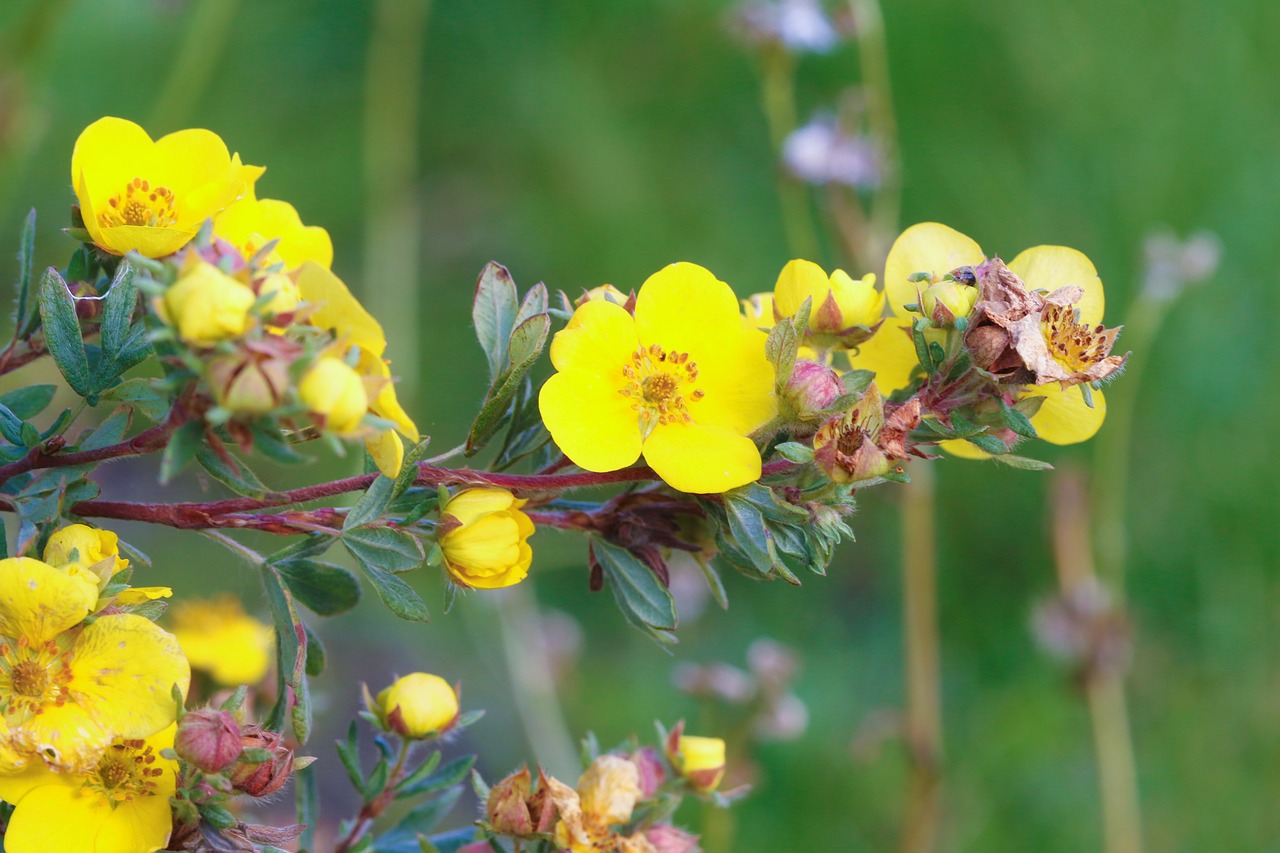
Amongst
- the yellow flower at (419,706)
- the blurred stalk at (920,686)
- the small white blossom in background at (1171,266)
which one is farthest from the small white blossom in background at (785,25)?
the yellow flower at (419,706)

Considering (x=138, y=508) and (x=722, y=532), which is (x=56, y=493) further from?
(x=722, y=532)

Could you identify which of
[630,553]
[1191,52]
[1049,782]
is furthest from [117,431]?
[1191,52]

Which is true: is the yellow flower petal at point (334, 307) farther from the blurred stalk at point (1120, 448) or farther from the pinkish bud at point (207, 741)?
the blurred stalk at point (1120, 448)

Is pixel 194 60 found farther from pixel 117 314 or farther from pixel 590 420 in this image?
pixel 590 420

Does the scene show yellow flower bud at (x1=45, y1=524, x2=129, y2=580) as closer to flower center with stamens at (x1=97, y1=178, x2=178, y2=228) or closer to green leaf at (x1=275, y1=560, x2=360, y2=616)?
green leaf at (x1=275, y1=560, x2=360, y2=616)

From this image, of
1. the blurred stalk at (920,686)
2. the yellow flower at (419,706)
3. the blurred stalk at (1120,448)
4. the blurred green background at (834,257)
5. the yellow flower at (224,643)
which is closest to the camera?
the yellow flower at (419,706)

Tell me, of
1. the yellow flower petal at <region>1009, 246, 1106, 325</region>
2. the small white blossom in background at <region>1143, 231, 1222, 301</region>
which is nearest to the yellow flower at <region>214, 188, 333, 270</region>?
the yellow flower petal at <region>1009, 246, 1106, 325</region>
